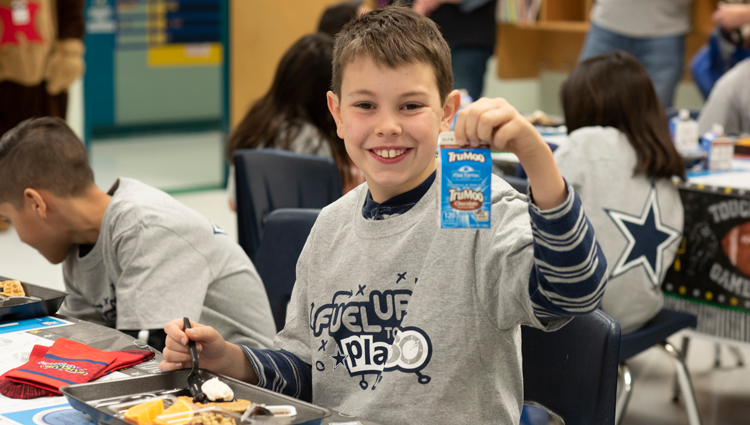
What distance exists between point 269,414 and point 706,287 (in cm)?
179

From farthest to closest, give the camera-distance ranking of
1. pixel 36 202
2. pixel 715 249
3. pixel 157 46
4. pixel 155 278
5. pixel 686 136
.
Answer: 1. pixel 157 46
2. pixel 686 136
3. pixel 715 249
4. pixel 36 202
5. pixel 155 278

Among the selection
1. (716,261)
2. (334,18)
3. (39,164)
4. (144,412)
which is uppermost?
(334,18)

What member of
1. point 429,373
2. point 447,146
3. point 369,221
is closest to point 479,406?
point 429,373

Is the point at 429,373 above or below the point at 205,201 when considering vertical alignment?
above

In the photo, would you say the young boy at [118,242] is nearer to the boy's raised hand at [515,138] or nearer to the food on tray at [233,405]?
the food on tray at [233,405]

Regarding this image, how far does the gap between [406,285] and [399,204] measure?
0.42 ft

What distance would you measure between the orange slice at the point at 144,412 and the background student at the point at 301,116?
183 centimetres

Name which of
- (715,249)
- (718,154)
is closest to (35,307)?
(715,249)

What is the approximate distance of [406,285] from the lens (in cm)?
120

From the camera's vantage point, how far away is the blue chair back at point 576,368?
1.26m

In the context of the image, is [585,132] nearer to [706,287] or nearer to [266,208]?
[706,287]

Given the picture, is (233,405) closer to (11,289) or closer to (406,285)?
(406,285)

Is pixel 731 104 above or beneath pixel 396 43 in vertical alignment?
beneath

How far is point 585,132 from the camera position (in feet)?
7.59
